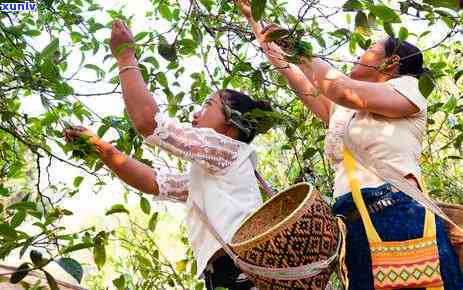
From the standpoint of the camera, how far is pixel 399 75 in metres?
1.70

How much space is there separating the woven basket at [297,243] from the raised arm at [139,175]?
1.53 ft

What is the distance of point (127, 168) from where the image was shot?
68.6 inches

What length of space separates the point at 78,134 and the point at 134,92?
0.61 feet

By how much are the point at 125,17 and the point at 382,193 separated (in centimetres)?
90

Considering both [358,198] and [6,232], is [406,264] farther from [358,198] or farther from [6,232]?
[6,232]

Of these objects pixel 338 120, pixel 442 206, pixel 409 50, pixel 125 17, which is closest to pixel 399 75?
pixel 409 50

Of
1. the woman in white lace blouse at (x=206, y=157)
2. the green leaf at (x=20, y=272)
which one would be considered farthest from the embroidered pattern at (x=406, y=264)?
the green leaf at (x=20, y=272)

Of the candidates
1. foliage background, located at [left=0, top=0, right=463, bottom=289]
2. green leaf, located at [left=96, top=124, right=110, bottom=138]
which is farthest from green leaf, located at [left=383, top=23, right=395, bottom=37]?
green leaf, located at [left=96, top=124, right=110, bottom=138]

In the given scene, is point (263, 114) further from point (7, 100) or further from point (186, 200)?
point (7, 100)

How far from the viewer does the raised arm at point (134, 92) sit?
1.53 meters

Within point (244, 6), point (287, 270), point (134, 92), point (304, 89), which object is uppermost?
point (244, 6)

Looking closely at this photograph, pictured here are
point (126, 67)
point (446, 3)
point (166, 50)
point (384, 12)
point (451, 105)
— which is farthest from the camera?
point (451, 105)

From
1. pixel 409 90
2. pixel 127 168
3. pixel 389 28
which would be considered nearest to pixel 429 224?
pixel 409 90

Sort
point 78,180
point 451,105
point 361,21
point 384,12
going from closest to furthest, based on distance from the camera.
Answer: point 384,12, point 361,21, point 78,180, point 451,105
